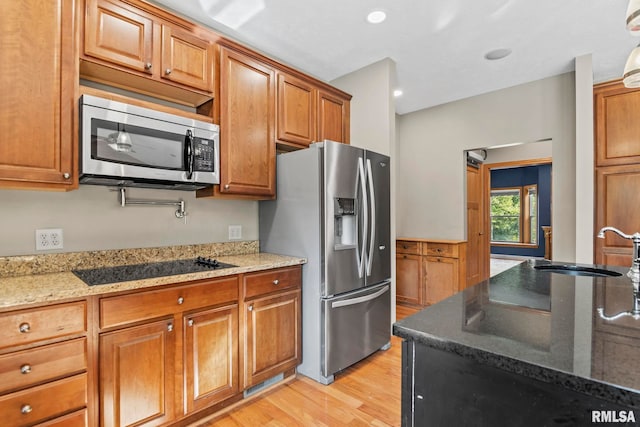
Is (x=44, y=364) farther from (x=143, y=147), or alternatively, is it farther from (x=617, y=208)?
(x=617, y=208)

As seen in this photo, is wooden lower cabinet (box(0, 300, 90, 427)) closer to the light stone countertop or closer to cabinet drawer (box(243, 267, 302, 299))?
the light stone countertop

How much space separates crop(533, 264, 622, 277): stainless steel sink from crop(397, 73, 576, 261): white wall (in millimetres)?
1751

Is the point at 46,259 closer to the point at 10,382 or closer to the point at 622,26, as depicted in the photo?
the point at 10,382

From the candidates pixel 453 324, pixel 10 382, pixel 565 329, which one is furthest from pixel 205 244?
pixel 565 329

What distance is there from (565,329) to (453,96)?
12.7 feet

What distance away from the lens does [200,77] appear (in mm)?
2166

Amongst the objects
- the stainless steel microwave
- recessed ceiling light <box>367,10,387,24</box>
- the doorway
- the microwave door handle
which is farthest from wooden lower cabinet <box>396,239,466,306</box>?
the microwave door handle

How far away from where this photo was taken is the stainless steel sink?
1.81 m

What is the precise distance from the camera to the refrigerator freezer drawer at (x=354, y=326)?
232 centimetres

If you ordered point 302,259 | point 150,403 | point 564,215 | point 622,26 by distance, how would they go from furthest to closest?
point 564,215 → point 622,26 → point 302,259 → point 150,403

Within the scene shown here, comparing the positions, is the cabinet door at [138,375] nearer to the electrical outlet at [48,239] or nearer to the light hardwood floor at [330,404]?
the light hardwood floor at [330,404]

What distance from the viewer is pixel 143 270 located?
6.23 ft

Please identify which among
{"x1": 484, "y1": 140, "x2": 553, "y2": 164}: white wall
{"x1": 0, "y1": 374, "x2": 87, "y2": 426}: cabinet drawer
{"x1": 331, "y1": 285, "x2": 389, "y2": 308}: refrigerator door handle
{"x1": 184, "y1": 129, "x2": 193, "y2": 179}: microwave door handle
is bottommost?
{"x1": 0, "y1": 374, "x2": 87, "y2": 426}: cabinet drawer

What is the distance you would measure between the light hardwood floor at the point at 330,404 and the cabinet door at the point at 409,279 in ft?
6.02
